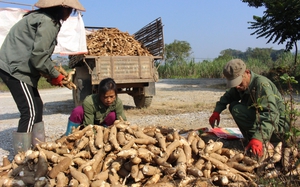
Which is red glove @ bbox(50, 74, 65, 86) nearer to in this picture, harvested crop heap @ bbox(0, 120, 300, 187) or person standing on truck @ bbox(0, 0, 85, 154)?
person standing on truck @ bbox(0, 0, 85, 154)

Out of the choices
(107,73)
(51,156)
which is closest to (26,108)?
(51,156)

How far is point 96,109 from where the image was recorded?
4176 millimetres

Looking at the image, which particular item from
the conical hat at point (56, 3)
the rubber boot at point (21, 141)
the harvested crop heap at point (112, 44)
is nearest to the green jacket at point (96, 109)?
the rubber boot at point (21, 141)

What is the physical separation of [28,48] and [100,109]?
3.98 ft

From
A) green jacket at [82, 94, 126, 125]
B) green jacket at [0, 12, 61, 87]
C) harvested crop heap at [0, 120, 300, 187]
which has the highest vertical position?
green jacket at [0, 12, 61, 87]

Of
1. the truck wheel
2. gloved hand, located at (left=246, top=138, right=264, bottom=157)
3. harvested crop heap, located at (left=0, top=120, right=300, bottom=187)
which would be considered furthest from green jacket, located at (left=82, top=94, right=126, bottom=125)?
the truck wheel

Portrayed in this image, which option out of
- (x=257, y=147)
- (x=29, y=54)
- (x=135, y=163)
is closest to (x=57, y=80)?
(x=29, y=54)

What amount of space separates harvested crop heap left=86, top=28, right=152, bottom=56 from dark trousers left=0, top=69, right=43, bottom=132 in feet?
13.8

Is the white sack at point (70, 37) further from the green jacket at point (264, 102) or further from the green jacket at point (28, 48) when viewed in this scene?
the green jacket at point (264, 102)

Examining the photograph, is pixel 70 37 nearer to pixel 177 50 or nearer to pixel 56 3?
pixel 56 3

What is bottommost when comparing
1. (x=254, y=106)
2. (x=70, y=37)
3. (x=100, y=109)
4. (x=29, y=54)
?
(x=100, y=109)

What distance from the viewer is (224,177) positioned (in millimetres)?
2725

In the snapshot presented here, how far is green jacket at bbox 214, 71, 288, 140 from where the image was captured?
3193mm

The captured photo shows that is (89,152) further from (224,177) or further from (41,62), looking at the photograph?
(224,177)
